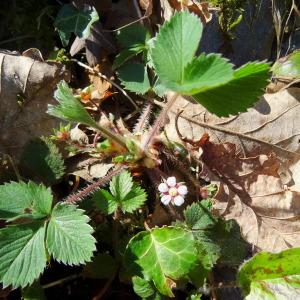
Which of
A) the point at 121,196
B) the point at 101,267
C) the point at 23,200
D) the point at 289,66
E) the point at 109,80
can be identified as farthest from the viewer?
the point at 109,80

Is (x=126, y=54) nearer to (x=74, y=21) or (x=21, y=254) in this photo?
(x=74, y=21)

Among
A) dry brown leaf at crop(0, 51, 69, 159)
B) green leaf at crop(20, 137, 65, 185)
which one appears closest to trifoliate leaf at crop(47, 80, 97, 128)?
green leaf at crop(20, 137, 65, 185)

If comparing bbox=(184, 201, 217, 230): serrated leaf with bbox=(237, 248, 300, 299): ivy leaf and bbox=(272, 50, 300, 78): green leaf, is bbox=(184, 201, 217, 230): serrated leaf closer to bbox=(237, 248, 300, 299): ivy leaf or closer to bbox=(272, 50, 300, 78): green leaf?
bbox=(237, 248, 300, 299): ivy leaf

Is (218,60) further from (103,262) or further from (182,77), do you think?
(103,262)

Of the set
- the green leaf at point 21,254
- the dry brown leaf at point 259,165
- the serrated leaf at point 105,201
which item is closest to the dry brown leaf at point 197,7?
the dry brown leaf at point 259,165

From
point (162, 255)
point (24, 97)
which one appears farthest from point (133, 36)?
point (162, 255)

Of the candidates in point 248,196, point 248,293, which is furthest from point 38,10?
point 248,293
